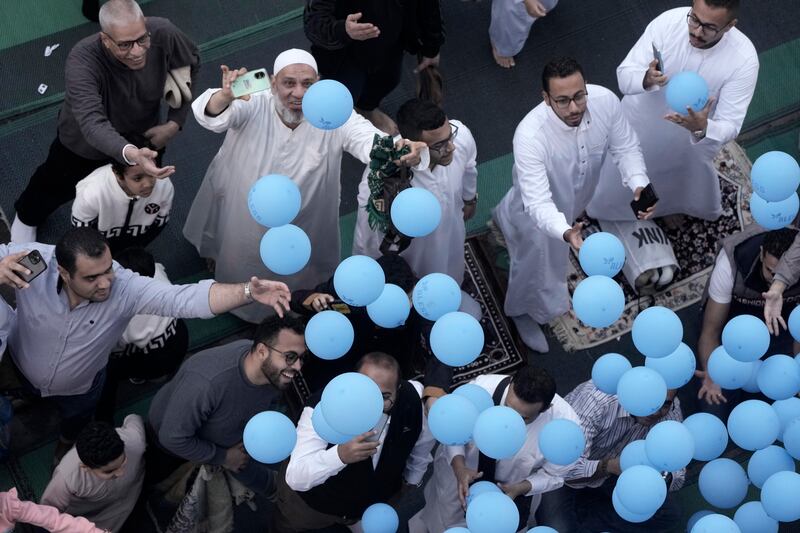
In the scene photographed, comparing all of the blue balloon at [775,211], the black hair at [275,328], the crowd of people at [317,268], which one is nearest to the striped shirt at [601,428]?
the crowd of people at [317,268]

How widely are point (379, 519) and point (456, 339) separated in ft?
2.05

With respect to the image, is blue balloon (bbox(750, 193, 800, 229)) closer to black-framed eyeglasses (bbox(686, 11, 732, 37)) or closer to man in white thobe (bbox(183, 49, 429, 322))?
black-framed eyeglasses (bbox(686, 11, 732, 37))

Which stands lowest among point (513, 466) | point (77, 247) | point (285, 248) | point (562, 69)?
point (513, 466)

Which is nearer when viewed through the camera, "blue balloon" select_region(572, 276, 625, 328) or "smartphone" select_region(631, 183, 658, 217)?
"blue balloon" select_region(572, 276, 625, 328)

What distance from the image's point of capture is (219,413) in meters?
3.49

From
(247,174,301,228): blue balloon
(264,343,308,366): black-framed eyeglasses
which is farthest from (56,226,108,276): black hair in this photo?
(264,343,308,366): black-framed eyeglasses

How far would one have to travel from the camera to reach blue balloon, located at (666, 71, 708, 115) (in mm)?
3820

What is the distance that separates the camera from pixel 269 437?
3.19m

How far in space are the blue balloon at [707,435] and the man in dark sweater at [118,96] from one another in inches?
77.4

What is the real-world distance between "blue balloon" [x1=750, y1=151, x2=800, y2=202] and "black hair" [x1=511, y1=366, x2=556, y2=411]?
102 centimetres

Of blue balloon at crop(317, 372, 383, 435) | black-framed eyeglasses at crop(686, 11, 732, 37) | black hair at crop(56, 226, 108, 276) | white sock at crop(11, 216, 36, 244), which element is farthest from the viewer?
white sock at crop(11, 216, 36, 244)

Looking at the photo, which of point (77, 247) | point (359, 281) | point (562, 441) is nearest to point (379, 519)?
point (562, 441)

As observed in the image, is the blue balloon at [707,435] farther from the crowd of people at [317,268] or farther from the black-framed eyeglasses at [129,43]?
the black-framed eyeglasses at [129,43]

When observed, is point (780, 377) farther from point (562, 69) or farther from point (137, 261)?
point (137, 261)
